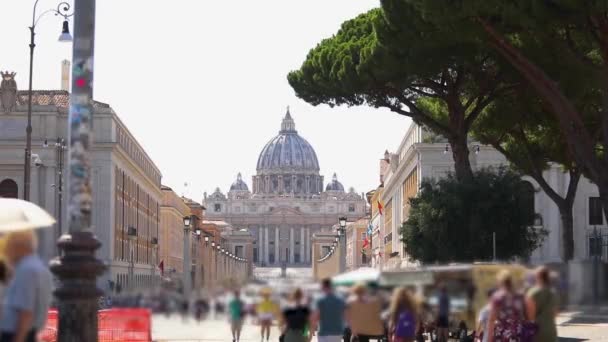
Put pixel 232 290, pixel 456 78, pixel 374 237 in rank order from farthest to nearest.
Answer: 1. pixel 374 237
2. pixel 456 78
3. pixel 232 290

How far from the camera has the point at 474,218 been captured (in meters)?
36.2

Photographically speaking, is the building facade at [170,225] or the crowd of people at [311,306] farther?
the building facade at [170,225]

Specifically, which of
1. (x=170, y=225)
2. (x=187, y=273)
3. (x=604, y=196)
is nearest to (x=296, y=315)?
(x=187, y=273)

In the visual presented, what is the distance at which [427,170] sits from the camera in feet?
249

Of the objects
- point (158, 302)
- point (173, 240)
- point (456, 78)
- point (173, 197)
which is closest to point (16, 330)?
point (158, 302)

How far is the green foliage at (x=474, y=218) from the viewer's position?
34312mm

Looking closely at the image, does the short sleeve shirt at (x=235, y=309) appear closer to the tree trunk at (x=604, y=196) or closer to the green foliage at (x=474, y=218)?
the tree trunk at (x=604, y=196)

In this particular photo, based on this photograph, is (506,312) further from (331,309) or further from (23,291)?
(23,291)

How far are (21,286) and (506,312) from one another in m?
3.01

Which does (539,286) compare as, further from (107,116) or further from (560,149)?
(107,116)

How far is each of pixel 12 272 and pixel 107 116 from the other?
68165mm

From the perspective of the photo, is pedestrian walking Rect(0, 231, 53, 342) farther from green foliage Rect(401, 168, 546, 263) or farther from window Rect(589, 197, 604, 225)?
window Rect(589, 197, 604, 225)

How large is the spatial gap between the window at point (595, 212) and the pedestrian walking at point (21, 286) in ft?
222

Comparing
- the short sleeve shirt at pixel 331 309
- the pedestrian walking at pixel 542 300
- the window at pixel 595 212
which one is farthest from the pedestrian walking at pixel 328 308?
the window at pixel 595 212
